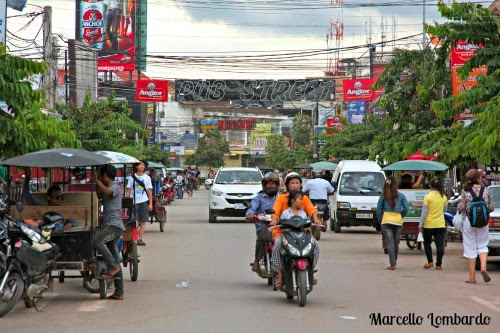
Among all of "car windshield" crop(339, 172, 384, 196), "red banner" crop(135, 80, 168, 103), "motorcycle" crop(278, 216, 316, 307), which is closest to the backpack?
"motorcycle" crop(278, 216, 316, 307)

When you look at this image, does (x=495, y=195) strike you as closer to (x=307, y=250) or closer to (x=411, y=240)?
(x=411, y=240)

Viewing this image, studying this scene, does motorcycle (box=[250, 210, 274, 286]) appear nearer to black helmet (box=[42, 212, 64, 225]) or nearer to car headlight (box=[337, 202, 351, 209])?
black helmet (box=[42, 212, 64, 225])

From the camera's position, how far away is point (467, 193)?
50.0 ft

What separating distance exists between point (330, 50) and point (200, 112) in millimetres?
87300

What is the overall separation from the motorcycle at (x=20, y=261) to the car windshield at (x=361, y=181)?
57.8ft

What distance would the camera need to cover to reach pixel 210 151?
373 feet

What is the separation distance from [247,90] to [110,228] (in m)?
A: 36.2

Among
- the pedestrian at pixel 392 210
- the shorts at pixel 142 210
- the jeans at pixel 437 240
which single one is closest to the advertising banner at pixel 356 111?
the shorts at pixel 142 210

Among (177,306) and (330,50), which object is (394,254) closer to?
(177,306)

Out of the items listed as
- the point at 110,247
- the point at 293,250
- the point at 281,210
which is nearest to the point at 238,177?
the point at 110,247

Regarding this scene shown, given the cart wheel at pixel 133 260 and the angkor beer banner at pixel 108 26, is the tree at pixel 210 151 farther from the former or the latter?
the cart wheel at pixel 133 260

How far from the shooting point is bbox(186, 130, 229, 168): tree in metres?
114

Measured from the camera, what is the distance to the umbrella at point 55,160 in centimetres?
1220

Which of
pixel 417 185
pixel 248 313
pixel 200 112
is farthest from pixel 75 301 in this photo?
pixel 200 112
